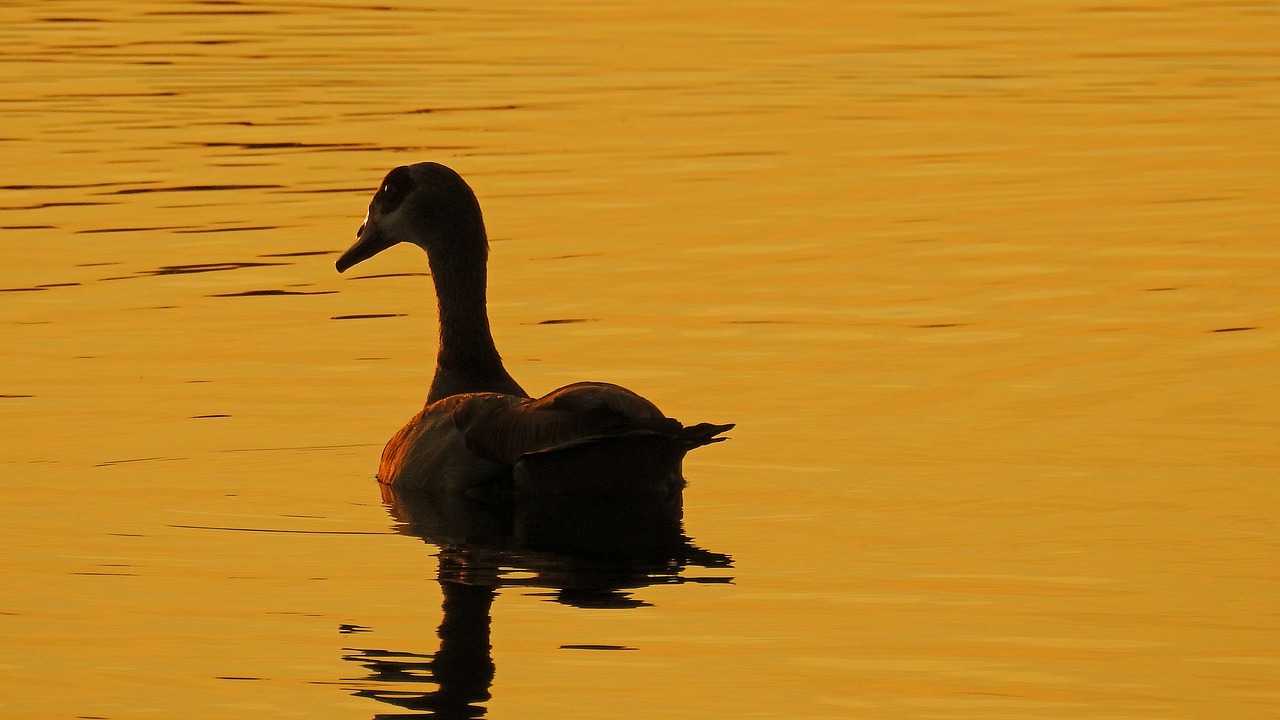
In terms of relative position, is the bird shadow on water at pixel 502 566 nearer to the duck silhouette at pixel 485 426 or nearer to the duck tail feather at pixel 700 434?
the duck silhouette at pixel 485 426

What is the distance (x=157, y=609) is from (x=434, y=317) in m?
7.58

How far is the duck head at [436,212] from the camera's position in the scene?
13.7 metres

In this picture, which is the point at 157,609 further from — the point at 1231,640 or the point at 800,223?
the point at 800,223

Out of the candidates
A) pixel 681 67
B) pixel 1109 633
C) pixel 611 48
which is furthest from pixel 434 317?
pixel 611 48

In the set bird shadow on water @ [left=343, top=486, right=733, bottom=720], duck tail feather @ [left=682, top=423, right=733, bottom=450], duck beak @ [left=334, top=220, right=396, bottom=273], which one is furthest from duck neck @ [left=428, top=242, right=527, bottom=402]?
duck tail feather @ [left=682, top=423, right=733, bottom=450]

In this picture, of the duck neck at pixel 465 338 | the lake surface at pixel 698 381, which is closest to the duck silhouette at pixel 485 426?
the duck neck at pixel 465 338

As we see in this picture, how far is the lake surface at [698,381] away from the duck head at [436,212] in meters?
1.01

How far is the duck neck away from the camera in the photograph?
13195mm

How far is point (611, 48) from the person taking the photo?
1403 inches

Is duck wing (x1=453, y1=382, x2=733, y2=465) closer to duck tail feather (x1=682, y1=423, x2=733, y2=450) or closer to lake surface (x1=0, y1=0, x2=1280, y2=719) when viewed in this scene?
duck tail feather (x1=682, y1=423, x2=733, y2=450)

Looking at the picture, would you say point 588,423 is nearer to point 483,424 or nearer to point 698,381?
point 483,424

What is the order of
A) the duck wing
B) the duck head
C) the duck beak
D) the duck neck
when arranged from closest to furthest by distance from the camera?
the duck wing < the duck neck < the duck head < the duck beak

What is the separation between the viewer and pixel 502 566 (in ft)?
34.0

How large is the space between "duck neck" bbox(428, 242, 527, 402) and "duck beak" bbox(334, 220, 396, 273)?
426 millimetres
